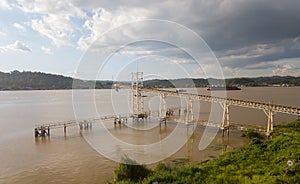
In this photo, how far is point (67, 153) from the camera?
858 inches

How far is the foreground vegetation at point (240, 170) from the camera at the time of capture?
11391 mm

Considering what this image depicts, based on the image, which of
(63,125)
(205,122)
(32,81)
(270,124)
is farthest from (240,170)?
(32,81)

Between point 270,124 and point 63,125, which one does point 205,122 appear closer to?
point 270,124

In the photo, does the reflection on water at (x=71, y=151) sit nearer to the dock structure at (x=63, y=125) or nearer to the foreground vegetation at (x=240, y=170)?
the dock structure at (x=63, y=125)

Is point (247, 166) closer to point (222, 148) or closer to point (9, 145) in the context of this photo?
point (222, 148)

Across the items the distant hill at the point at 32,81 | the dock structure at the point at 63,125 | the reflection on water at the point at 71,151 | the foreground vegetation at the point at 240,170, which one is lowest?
the reflection on water at the point at 71,151

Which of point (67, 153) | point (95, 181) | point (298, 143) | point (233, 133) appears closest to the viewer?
point (95, 181)

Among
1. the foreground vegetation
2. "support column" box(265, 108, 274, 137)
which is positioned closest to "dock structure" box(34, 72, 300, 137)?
"support column" box(265, 108, 274, 137)

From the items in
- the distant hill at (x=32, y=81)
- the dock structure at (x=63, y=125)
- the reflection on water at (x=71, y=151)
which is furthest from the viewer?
the distant hill at (x=32, y=81)

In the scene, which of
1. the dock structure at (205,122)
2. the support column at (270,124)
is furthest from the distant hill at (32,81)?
the support column at (270,124)

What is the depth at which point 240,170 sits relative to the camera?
12.7 metres

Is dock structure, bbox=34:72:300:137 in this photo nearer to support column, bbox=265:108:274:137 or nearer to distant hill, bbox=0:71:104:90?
support column, bbox=265:108:274:137

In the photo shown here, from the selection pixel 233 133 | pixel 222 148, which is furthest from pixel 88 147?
pixel 233 133

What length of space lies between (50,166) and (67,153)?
323cm
